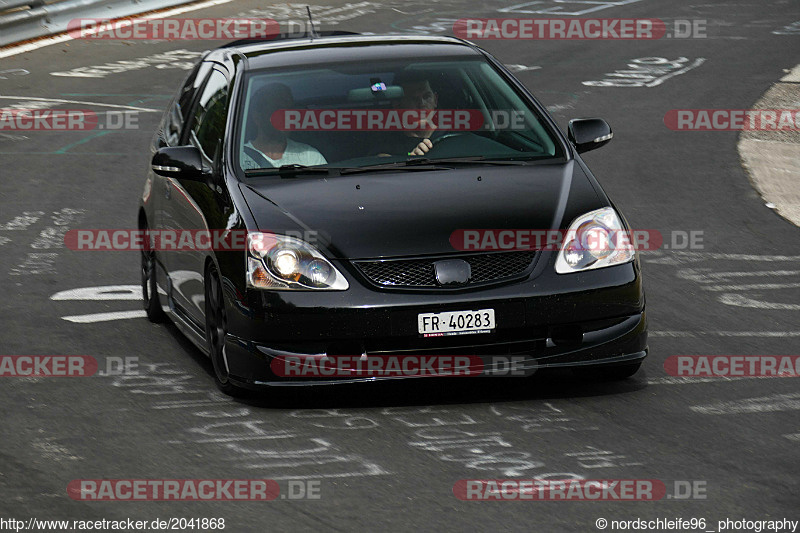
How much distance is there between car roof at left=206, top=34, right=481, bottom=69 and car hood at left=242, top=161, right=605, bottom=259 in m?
1.07

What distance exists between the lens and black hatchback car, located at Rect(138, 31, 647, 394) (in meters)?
7.02

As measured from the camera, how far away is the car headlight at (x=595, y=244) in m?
7.19

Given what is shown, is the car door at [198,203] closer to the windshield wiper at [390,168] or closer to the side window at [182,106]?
the side window at [182,106]

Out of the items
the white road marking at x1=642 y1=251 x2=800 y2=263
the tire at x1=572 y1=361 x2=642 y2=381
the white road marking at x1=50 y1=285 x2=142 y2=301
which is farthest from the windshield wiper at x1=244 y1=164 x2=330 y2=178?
the white road marking at x1=642 y1=251 x2=800 y2=263

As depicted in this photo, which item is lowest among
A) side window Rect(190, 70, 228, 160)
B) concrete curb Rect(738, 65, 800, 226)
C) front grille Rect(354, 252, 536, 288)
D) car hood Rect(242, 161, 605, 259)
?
concrete curb Rect(738, 65, 800, 226)

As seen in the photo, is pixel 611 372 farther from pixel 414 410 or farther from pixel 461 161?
pixel 461 161

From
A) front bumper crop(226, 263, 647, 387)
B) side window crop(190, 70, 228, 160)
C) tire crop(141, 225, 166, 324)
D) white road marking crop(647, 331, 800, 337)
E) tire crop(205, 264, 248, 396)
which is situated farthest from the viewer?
tire crop(141, 225, 166, 324)

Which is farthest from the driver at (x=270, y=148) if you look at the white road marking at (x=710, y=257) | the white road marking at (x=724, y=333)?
the white road marking at (x=710, y=257)

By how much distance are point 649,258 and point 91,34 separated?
591 inches

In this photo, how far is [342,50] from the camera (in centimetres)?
873

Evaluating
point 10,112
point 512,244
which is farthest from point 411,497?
point 10,112

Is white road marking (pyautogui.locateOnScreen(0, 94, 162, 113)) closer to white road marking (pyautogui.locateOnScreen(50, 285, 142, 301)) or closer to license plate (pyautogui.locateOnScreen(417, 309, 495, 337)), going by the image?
white road marking (pyautogui.locateOnScreen(50, 285, 142, 301))

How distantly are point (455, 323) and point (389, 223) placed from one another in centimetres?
57

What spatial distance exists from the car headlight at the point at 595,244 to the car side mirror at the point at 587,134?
3.53 ft
